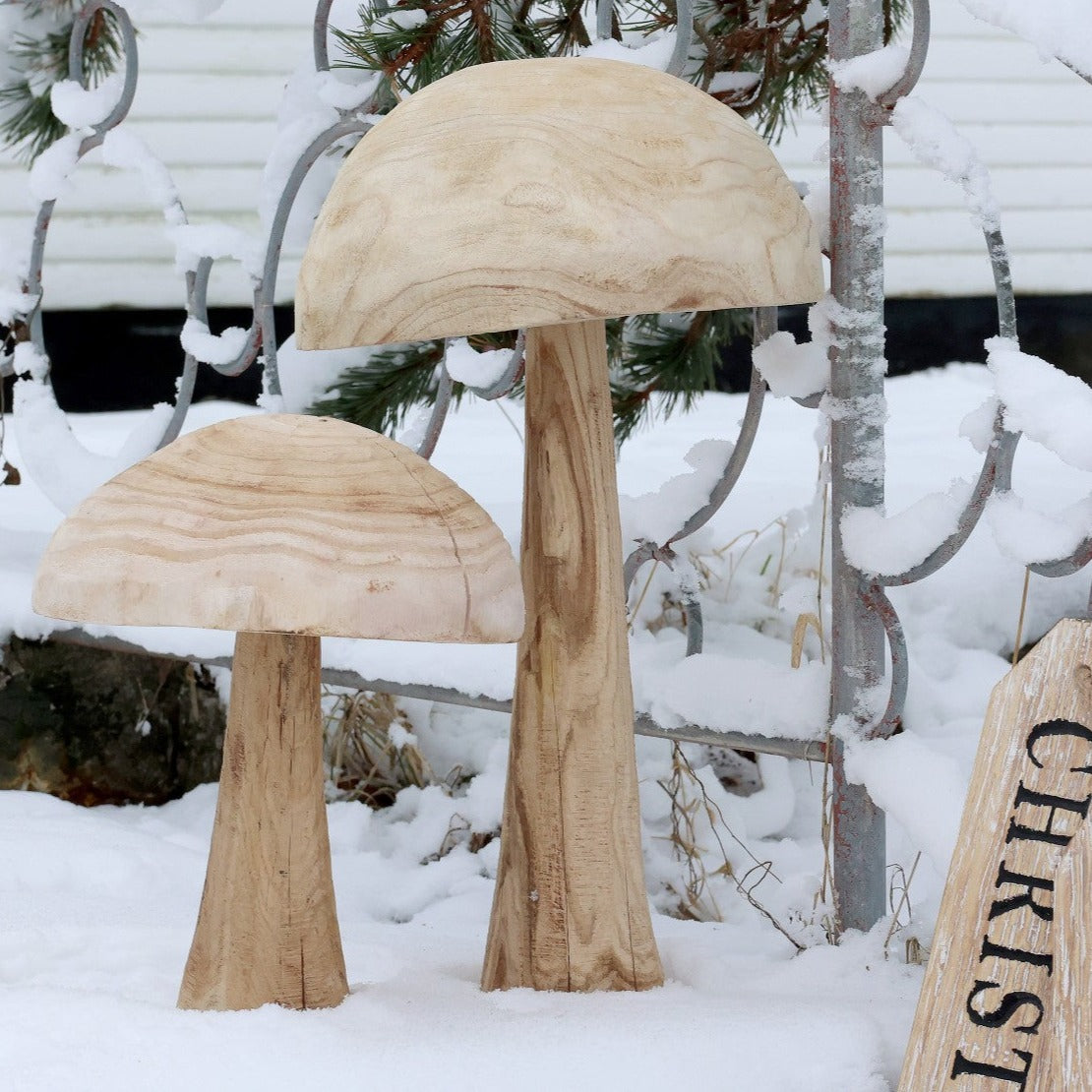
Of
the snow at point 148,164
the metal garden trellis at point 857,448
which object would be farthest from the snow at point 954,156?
the snow at point 148,164

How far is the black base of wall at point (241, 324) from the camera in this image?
13.3 feet

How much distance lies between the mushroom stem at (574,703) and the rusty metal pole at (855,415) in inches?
10.2

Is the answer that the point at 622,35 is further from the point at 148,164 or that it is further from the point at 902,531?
the point at 902,531

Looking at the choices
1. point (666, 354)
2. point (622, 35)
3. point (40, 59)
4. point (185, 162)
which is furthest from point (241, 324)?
point (622, 35)

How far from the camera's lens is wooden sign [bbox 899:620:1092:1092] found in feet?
2.28

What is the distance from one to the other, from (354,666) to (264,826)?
62cm

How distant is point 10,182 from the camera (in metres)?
3.74

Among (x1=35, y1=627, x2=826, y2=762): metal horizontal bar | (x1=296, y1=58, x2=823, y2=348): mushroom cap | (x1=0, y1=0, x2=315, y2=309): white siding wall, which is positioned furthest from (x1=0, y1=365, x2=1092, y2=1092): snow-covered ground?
(x1=0, y1=0, x2=315, y2=309): white siding wall

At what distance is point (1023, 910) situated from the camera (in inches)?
28.0

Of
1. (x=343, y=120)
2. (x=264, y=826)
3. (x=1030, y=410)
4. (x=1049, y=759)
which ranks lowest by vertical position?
(x=264, y=826)

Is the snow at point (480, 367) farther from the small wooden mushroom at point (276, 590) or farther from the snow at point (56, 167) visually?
the snow at point (56, 167)

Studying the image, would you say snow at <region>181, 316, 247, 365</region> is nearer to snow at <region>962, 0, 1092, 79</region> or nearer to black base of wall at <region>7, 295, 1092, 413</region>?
snow at <region>962, 0, 1092, 79</region>

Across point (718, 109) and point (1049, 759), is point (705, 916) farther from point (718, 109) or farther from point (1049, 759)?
point (718, 109)

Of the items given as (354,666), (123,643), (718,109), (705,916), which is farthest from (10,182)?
(718,109)
